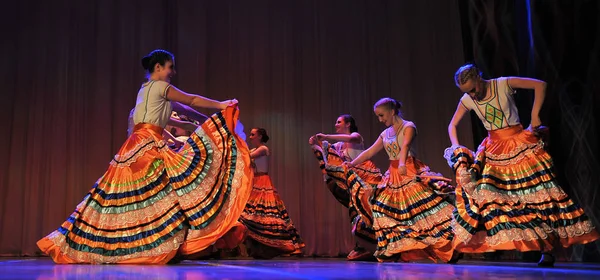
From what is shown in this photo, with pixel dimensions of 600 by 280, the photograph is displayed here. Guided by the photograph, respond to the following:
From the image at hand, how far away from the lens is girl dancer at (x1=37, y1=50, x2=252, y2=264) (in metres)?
3.39

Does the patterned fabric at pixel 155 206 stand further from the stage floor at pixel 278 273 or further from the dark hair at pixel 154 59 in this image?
the dark hair at pixel 154 59

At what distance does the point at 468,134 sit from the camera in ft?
19.8

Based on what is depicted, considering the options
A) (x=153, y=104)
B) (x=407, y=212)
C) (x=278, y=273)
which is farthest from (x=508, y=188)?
(x=153, y=104)

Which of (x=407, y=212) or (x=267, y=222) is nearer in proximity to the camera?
(x=407, y=212)

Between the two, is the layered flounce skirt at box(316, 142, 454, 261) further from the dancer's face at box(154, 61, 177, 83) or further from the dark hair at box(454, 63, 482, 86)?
the dancer's face at box(154, 61, 177, 83)

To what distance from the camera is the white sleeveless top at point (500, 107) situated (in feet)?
12.0

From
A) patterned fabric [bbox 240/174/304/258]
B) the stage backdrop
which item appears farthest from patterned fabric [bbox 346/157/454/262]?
the stage backdrop

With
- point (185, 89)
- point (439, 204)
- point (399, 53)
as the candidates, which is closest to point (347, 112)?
point (399, 53)

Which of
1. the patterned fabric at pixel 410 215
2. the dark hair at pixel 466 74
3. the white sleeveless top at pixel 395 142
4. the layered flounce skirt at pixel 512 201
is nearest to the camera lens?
the layered flounce skirt at pixel 512 201

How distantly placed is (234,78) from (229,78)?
0.06 meters

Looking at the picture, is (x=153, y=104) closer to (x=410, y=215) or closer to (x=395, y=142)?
(x=395, y=142)

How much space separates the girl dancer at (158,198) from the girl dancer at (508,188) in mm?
1479

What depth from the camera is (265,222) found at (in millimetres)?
5359

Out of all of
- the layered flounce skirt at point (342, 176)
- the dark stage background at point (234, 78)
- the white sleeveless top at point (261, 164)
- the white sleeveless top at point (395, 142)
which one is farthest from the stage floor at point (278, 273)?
the dark stage background at point (234, 78)
